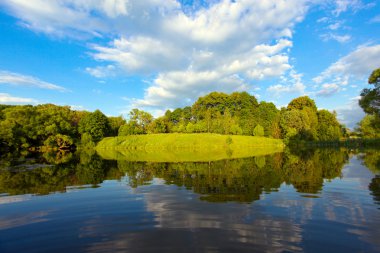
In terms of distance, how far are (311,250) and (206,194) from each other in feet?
24.2

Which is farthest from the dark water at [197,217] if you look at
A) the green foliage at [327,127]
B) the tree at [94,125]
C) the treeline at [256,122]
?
the green foliage at [327,127]

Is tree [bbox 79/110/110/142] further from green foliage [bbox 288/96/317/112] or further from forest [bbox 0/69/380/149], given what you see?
green foliage [bbox 288/96/317/112]

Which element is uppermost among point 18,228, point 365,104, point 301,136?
point 365,104

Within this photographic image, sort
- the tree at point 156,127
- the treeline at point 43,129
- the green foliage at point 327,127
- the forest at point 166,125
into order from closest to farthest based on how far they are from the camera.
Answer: the treeline at point 43,129, the forest at point 166,125, the green foliage at point 327,127, the tree at point 156,127

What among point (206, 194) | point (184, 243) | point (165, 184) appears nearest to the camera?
point (184, 243)

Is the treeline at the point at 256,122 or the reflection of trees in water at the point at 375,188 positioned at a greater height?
the treeline at the point at 256,122

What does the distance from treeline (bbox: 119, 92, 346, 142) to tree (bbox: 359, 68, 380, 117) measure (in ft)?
88.9

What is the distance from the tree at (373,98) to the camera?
164ft

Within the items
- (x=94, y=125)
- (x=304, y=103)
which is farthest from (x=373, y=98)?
(x=94, y=125)

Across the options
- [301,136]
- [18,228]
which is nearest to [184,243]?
[18,228]

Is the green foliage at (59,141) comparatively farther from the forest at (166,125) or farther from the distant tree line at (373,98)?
the distant tree line at (373,98)

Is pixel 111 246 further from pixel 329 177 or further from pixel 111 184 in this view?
pixel 329 177

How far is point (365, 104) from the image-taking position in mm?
51219

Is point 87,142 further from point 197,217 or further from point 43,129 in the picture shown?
point 197,217
